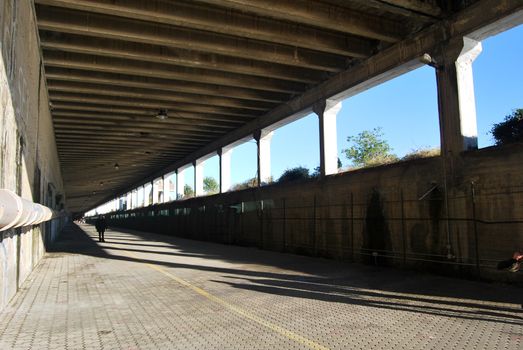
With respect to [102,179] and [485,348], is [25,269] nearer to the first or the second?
[485,348]

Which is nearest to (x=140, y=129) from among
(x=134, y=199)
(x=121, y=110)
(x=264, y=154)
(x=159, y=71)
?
(x=121, y=110)

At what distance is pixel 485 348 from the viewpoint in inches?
208

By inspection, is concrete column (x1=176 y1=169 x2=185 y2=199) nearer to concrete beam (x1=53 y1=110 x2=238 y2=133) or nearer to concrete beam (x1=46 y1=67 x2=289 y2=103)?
concrete beam (x1=53 y1=110 x2=238 y2=133)

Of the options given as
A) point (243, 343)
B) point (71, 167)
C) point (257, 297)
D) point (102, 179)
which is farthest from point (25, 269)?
point (102, 179)

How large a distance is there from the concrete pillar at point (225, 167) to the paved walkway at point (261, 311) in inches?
595

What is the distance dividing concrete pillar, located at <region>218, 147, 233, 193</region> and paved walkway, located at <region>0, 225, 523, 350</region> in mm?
15120

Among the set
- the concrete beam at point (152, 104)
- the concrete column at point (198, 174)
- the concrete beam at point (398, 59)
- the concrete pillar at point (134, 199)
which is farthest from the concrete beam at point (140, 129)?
the concrete pillar at point (134, 199)

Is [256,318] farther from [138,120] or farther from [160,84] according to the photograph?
[138,120]

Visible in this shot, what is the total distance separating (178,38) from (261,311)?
8726 mm

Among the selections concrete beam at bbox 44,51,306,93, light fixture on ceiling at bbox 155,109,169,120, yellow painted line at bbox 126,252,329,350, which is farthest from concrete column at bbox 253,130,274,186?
yellow painted line at bbox 126,252,329,350

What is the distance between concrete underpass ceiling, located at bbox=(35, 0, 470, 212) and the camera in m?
11.5

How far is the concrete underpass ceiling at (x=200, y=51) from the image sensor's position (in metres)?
11.5

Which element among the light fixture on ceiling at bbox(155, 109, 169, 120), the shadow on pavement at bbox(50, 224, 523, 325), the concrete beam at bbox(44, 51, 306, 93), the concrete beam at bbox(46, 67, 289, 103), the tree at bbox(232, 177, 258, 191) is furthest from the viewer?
the tree at bbox(232, 177, 258, 191)

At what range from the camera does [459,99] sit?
36.9 feet
